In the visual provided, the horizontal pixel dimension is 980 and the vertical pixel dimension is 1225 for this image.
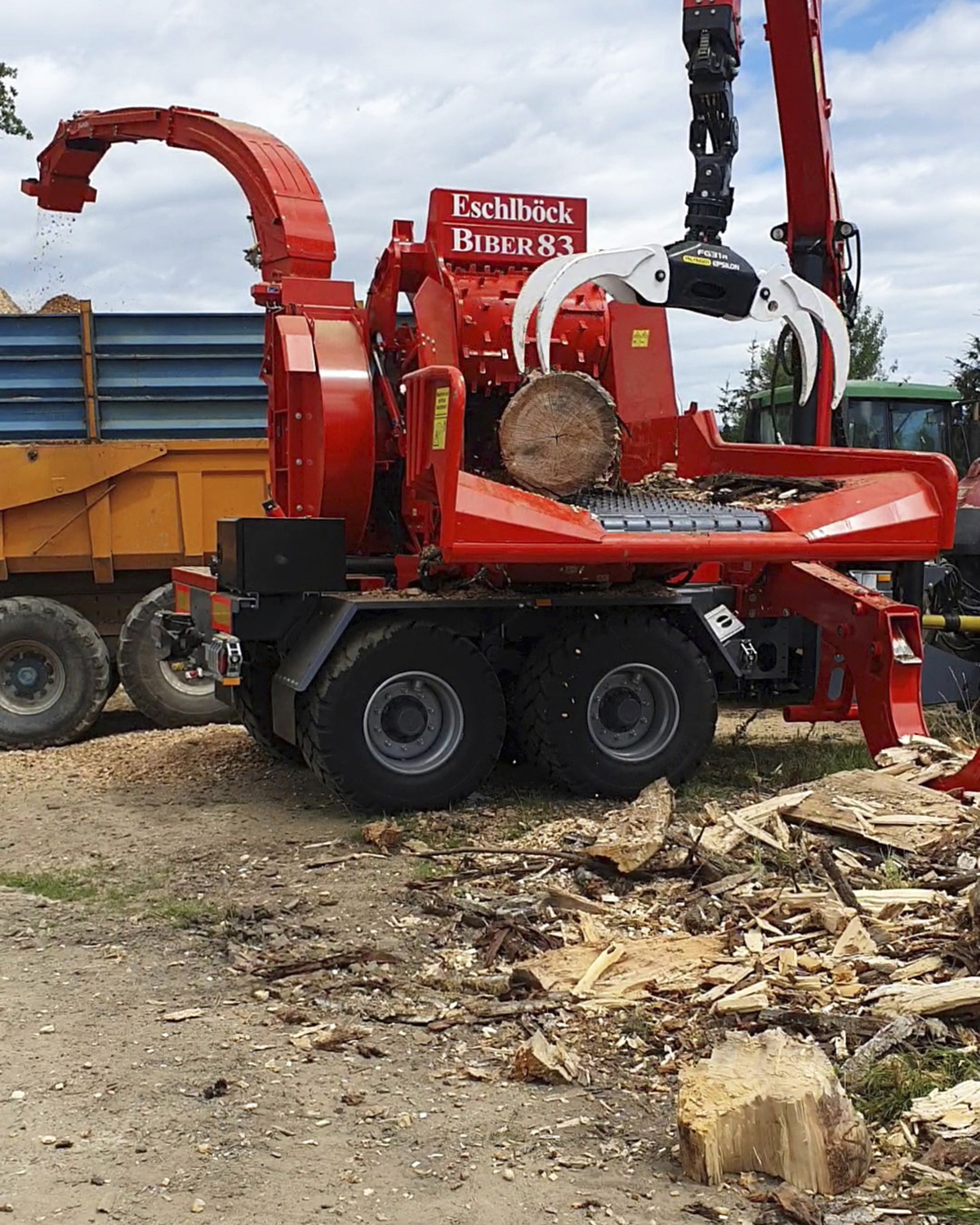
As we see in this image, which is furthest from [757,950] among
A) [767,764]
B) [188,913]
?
[767,764]

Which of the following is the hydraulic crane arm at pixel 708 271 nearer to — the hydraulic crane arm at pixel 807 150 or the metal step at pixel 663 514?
the hydraulic crane arm at pixel 807 150

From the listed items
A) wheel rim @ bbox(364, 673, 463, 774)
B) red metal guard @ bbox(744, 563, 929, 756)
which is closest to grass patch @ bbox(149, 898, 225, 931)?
wheel rim @ bbox(364, 673, 463, 774)

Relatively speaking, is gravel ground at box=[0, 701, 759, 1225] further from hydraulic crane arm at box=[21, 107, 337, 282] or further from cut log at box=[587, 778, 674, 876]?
hydraulic crane arm at box=[21, 107, 337, 282]

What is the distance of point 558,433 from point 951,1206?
15.2 ft

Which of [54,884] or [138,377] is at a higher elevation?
[138,377]

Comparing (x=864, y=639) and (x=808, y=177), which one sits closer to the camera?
(x=864, y=639)

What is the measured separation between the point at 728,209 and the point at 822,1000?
4.80 metres

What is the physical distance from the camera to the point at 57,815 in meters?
7.38

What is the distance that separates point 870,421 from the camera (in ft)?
37.6

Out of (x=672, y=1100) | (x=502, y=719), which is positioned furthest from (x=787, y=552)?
(x=672, y=1100)

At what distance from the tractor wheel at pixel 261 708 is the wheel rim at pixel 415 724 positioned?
1.06m

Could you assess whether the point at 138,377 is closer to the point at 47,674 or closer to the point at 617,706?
the point at 47,674

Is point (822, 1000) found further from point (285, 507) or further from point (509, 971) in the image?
point (285, 507)

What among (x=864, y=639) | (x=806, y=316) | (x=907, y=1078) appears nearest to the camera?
(x=907, y=1078)
